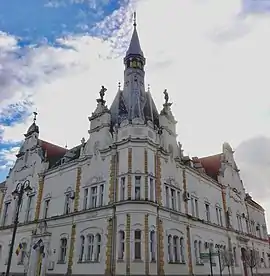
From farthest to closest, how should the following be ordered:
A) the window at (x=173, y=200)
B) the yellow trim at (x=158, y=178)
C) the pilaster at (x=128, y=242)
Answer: the window at (x=173, y=200) < the yellow trim at (x=158, y=178) < the pilaster at (x=128, y=242)

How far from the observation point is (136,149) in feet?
83.5

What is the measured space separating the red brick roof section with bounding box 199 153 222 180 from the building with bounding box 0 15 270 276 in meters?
0.65

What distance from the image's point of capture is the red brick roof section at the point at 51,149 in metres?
36.6

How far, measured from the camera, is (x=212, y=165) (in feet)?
135

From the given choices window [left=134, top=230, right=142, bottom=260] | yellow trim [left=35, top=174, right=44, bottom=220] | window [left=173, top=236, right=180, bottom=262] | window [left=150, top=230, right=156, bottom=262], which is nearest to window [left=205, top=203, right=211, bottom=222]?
window [left=173, top=236, right=180, bottom=262]

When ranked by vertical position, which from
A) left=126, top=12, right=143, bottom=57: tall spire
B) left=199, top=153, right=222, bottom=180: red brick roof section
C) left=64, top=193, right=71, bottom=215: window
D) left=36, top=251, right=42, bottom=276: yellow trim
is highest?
left=126, top=12, right=143, bottom=57: tall spire

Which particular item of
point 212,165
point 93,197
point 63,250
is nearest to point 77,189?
point 93,197

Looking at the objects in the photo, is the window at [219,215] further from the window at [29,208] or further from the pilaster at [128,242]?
the window at [29,208]

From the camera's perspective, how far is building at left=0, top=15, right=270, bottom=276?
23.3 meters

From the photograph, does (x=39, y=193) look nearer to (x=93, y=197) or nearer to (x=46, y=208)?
(x=46, y=208)

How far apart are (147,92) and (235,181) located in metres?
19.0

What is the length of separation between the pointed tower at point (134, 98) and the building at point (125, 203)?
0.13 m

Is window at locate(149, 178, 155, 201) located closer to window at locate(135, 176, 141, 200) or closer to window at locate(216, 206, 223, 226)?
window at locate(135, 176, 141, 200)

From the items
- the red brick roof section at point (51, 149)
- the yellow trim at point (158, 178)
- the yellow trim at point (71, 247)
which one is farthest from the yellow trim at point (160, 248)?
the red brick roof section at point (51, 149)
